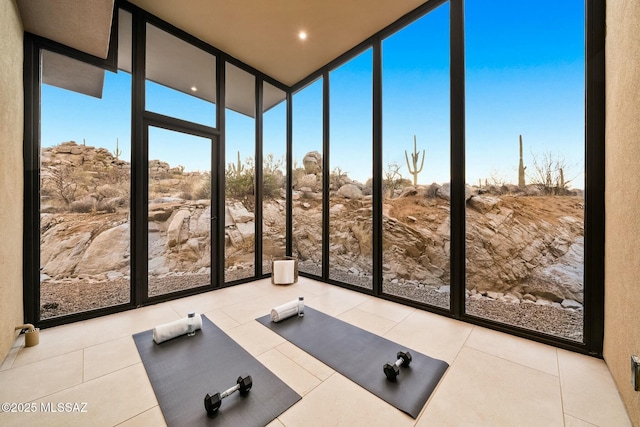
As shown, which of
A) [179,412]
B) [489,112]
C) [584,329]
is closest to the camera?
[179,412]

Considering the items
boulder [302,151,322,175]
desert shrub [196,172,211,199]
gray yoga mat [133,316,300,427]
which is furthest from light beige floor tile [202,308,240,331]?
boulder [302,151,322,175]

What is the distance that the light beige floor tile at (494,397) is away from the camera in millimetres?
1326

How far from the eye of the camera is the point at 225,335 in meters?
2.21

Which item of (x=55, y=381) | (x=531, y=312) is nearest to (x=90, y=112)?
(x=55, y=381)

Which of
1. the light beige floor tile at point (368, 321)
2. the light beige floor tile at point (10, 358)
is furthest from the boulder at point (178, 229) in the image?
the light beige floor tile at point (368, 321)

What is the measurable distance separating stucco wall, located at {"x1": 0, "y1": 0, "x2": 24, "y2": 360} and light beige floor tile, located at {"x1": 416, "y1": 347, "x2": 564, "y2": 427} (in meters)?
3.08

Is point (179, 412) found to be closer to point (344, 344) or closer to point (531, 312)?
point (344, 344)

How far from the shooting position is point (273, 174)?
171 inches

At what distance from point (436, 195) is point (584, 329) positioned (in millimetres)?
1612

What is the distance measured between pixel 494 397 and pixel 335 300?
6.02ft

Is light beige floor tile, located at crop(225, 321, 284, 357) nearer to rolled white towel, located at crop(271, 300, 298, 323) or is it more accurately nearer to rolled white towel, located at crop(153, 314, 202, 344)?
rolled white towel, located at crop(271, 300, 298, 323)

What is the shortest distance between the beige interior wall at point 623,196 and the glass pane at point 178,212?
399cm

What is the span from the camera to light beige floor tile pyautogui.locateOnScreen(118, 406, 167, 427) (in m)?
1.30

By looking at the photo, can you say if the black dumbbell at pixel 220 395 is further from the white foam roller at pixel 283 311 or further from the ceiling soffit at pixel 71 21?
the ceiling soffit at pixel 71 21
